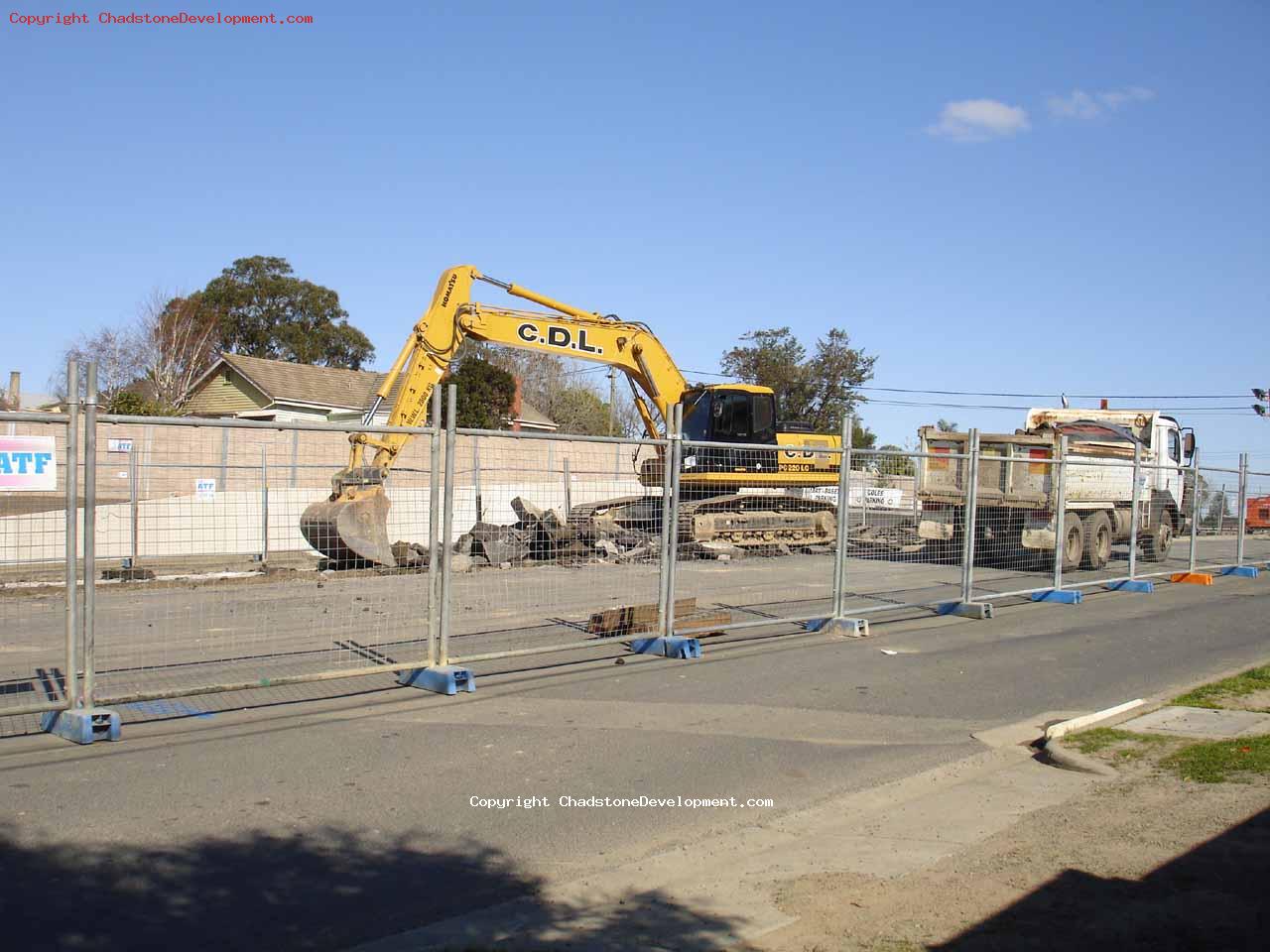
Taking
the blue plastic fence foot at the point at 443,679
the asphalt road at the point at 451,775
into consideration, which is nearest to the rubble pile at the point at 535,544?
the asphalt road at the point at 451,775

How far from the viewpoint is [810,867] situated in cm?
490

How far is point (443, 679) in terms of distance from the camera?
8.05 metres

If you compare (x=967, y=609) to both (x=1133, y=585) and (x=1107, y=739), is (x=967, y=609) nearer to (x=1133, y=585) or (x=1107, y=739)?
(x=1133, y=585)

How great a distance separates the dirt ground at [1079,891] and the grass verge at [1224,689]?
2708 mm

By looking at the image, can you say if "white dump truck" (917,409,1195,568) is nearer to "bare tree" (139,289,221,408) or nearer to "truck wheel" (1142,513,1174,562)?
"truck wheel" (1142,513,1174,562)

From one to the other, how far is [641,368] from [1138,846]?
54.5 feet

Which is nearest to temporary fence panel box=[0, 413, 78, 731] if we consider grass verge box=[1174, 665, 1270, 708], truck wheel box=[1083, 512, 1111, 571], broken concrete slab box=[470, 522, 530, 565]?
broken concrete slab box=[470, 522, 530, 565]

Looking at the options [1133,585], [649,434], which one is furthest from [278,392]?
[1133,585]

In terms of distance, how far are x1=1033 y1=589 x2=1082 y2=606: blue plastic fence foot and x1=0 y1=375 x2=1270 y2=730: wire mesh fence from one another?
0.15 metres

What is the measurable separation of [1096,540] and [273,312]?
165 ft

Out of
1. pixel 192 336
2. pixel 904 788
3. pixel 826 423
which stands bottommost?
pixel 904 788

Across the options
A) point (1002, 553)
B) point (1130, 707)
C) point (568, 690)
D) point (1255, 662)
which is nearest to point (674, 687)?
point (568, 690)

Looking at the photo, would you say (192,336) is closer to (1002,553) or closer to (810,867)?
(1002,553)

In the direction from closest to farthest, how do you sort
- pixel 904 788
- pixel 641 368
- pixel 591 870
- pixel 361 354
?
pixel 591 870, pixel 904 788, pixel 641 368, pixel 361 354
